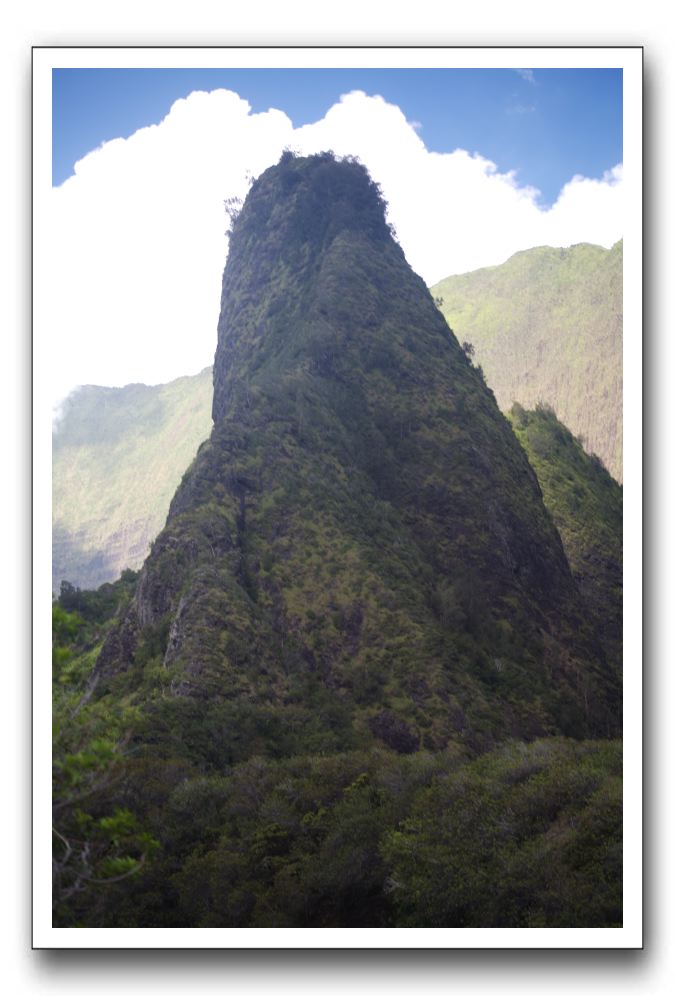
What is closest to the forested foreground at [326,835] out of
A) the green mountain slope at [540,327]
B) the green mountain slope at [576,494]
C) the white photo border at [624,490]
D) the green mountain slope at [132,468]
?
the white photo border at [624,490]

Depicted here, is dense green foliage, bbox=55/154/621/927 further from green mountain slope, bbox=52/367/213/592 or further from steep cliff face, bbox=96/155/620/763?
green mountain slope, bbox=52/367/213/592

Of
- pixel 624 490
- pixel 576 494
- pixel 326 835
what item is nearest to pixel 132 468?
pixel 576 494

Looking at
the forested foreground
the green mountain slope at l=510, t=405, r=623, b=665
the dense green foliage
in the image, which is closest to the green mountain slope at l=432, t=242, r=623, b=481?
the green mountain slope at l=510, t=405, r=623, b=665

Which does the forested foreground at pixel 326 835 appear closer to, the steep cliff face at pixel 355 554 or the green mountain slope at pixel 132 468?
the steep cliff face at pixel 355 554

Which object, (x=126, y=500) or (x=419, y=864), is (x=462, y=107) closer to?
(x=419, y=864)

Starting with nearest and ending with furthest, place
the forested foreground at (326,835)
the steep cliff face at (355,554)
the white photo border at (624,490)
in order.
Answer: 1. the forested foreground at (326,835)
2. the white photo border at (624,490)
3. the steep cliff face at (355,554)
